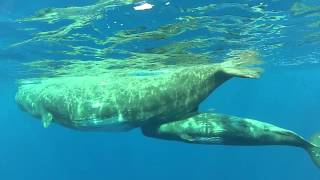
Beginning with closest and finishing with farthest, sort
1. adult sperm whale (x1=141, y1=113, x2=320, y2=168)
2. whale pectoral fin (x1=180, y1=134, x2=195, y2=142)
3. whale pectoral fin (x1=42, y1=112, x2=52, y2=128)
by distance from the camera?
1. adult sperm whale (x1=141, y1=113, x2=320, y2=168)
2. whale pectoral fin (x1=180, y1=134, x2=195, y2=142)
3. whale pectoral fin (x1=42, y1=112, x2=52, y2=128)

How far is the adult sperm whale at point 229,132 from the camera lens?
353 inches

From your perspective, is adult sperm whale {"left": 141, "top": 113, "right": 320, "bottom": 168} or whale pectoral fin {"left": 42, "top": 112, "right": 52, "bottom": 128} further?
whale pectoral fin {"left": 42, "top": 112, "right": 52, "bottom": 128}

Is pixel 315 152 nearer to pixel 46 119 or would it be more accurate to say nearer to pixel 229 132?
pixel 229 132

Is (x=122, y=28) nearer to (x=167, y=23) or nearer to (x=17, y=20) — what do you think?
(x=167, y=23)

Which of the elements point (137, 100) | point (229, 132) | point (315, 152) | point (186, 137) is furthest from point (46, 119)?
point (315, 152)

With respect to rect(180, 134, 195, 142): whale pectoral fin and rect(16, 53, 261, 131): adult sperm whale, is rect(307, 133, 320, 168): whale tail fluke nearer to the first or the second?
rect(16, 53, 261, 131): adult sperm whale

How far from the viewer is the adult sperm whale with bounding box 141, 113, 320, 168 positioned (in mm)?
8969

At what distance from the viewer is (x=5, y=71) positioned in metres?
28.9

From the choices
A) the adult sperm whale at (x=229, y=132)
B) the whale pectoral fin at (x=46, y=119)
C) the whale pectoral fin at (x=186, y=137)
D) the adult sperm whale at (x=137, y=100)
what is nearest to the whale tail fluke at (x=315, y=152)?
the adult sperm whale at (x=229, y=132)

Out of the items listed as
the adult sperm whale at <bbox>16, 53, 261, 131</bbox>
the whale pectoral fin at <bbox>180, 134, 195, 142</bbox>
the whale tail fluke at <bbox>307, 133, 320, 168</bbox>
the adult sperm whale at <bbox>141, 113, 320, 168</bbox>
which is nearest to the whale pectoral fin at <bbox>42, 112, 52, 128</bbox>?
the adult sperm whale at <bbox>16, 53, 261, 131</bbox>

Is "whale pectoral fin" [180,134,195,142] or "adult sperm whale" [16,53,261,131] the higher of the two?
"adult sperm whale" [16,53,261,131]

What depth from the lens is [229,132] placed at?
8.98 meters

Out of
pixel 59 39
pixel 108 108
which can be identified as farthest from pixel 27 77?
pixel 108 108

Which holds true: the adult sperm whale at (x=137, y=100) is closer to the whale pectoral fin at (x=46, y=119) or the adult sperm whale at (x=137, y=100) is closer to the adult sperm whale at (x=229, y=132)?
the whale pectoral fin at (x=46, y=119)
